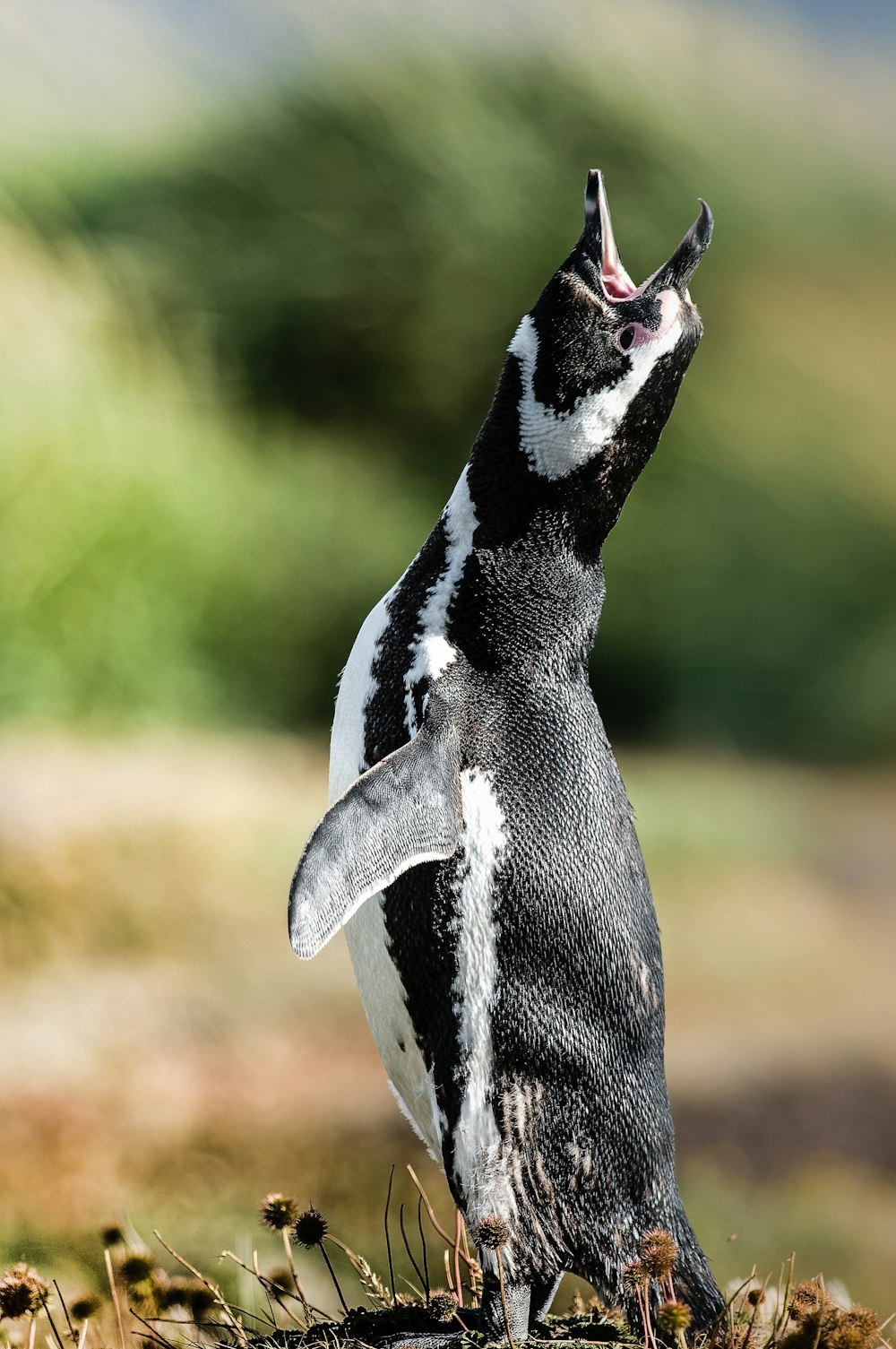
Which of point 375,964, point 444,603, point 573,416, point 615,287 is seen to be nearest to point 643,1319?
point 375,964

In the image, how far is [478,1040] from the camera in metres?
1.02

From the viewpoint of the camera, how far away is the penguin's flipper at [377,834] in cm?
89

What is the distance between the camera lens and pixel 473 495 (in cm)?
112

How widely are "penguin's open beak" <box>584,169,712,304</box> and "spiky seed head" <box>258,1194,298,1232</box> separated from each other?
78 cm

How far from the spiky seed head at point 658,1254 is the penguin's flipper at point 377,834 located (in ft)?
1.04

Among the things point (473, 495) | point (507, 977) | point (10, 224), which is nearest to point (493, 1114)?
point (507, 977)

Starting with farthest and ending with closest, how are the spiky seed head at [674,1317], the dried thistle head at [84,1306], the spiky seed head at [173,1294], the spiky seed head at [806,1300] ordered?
the spiky seed head at [173,1294]
the dried thistle head at [84,1306]
the spiky seed head at [806,1300]
the spiky seed head at [674,1317]

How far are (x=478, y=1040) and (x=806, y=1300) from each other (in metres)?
0.32

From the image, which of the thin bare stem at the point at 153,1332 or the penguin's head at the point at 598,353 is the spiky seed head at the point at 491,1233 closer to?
the thin bare stem at the point at 153,1332

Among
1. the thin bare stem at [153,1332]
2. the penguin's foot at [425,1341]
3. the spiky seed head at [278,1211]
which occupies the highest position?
the spiky seed head at [278,1211]

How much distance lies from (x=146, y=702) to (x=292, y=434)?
0.71m

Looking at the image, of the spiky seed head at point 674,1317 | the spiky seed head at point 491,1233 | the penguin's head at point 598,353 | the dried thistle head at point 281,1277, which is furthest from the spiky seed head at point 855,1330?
the penguin's head at point 598,353

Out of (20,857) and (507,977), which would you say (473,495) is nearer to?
(507,977)

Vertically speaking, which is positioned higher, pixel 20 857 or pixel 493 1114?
pixel 20 857
